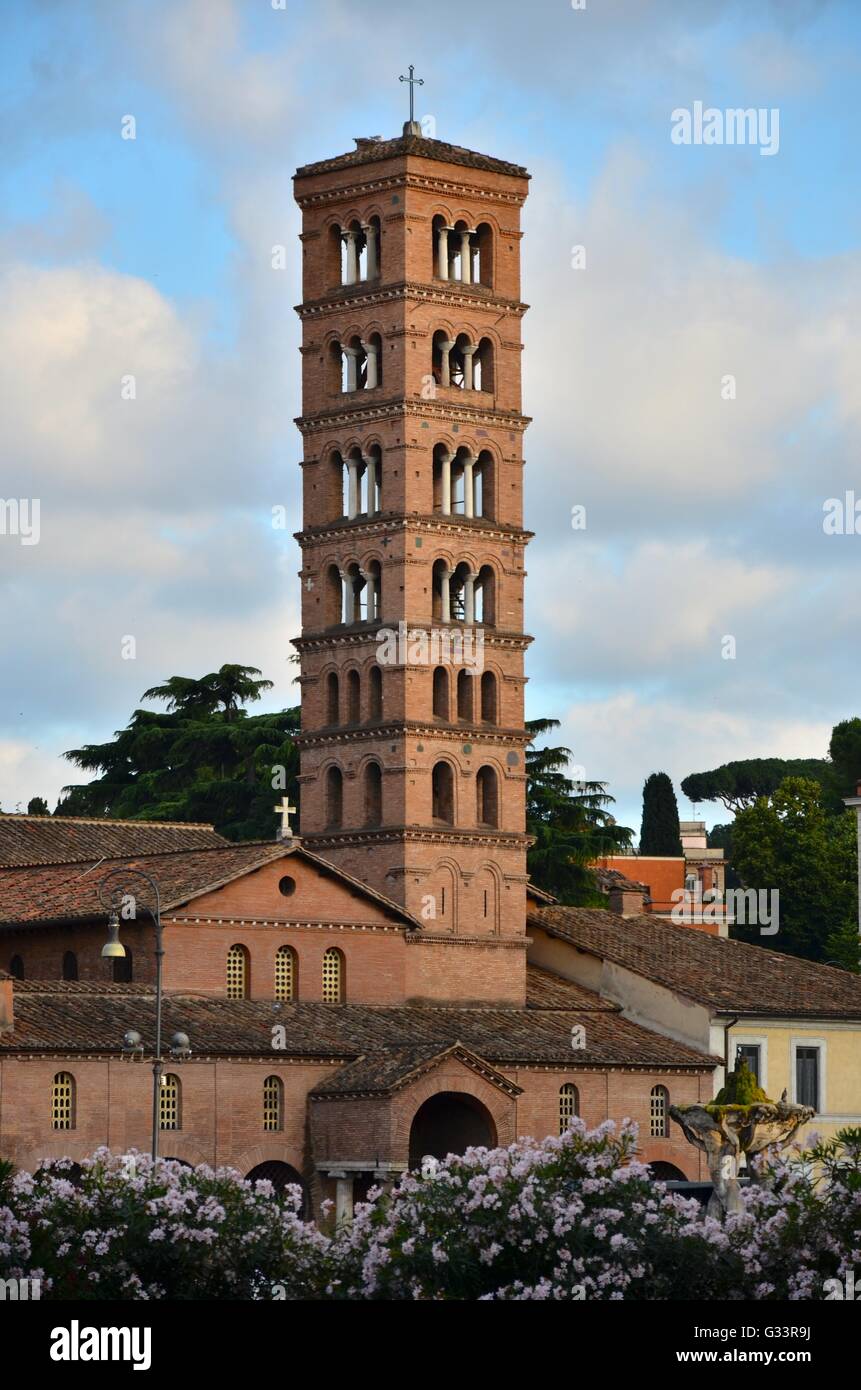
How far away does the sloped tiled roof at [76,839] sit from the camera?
6775cm

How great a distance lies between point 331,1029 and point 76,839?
1321cm

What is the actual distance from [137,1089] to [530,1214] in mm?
23835

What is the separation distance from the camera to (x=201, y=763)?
310ft

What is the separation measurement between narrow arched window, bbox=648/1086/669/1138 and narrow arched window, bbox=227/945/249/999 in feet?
30.8

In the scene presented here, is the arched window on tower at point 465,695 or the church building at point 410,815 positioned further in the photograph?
the arched window on tower at point 465,695

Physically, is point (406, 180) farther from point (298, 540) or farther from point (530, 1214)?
point (530, 1214)

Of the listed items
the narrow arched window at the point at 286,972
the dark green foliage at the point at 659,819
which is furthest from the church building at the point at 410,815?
the dark green foliage at the point at 659,819

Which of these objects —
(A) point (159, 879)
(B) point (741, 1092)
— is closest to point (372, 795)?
(A) point (159, 879)

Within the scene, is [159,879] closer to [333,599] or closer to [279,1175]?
[279,1175]

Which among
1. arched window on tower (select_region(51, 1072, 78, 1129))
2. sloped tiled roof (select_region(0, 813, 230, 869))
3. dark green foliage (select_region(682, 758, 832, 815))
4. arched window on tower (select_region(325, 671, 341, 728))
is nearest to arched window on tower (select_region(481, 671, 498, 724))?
arched window on tower (select_region(325, 671, 341, 728))

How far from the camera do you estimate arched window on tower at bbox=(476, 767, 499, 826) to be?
6538cm

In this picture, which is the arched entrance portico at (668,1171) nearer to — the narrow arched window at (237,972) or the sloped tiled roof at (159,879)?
the sloped tiled roof at (159,879)

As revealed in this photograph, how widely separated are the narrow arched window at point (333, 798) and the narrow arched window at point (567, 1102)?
8.35 m
